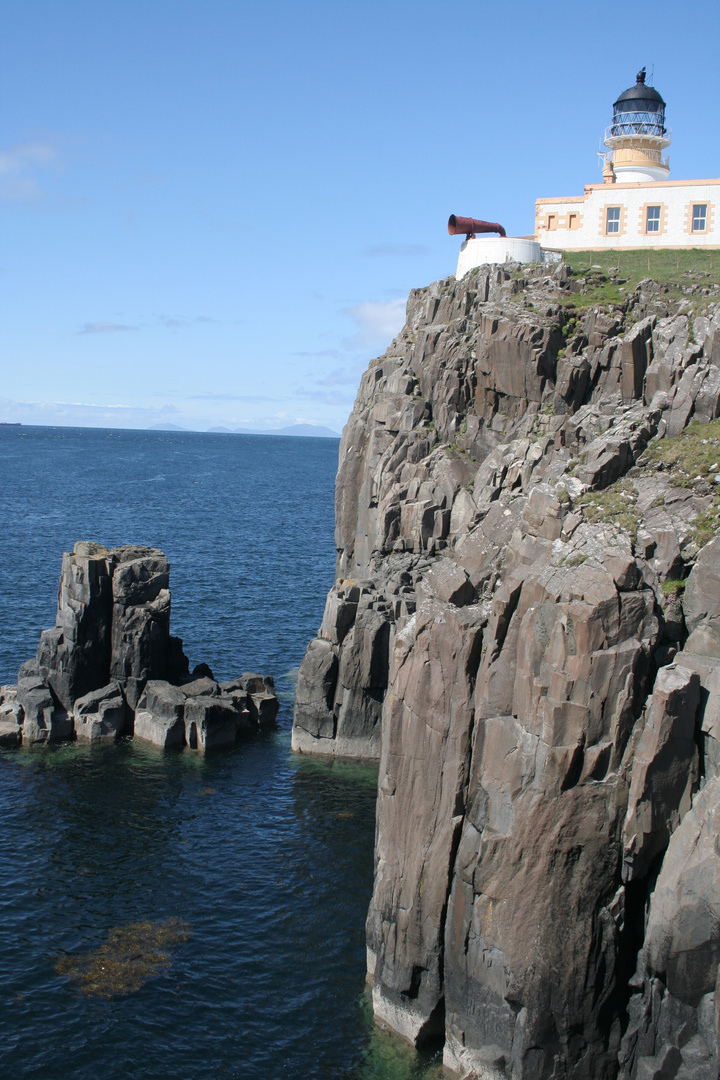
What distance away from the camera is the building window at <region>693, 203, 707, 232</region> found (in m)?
70.3

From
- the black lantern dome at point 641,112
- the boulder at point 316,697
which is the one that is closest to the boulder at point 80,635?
the boulder at point 316,697

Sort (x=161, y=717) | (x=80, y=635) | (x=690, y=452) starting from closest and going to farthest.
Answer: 1. (x=690, y=452)
2. (x=161, y=717)
3. (x=80, y=635)

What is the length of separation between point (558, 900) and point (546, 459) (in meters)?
Answer: 20.9

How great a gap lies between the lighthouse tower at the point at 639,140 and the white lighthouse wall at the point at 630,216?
359 centimetres

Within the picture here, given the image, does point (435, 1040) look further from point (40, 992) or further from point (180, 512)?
point (180, 512)

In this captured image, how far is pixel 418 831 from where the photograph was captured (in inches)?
1123

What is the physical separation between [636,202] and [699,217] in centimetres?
484

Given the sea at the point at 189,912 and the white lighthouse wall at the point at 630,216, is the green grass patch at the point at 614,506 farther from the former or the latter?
the white lighthouse wall at the point at 630,216

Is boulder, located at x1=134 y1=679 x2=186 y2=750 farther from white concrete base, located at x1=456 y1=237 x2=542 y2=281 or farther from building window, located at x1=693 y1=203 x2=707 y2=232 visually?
building window, located at x1=693 y1=203 x2=707 y2=232

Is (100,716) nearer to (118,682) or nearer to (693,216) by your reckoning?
(118,682)

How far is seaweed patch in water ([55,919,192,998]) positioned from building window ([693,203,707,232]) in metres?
60.3

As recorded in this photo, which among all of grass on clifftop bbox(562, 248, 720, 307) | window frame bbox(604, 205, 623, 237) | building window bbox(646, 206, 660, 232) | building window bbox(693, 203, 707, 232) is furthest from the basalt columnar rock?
building window bbox(693, 203, 707, 232)

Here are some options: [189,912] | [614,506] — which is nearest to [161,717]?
[189,912]

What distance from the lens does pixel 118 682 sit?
54.1 meters
